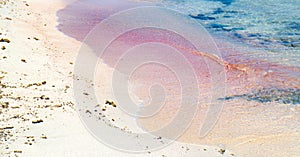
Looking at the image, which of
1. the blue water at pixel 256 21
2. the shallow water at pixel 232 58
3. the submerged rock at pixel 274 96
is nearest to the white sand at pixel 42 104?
the shallow water at pixel 232 58

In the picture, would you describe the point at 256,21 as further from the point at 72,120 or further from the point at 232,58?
the point at 72,120

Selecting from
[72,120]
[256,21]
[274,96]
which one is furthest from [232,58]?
[72,120]

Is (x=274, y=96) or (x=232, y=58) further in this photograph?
(x=232, y=58)

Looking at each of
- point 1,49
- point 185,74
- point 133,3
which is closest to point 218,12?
point 133,3

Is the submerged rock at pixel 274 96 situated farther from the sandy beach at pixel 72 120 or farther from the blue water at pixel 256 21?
the blue water at pixel 256 21

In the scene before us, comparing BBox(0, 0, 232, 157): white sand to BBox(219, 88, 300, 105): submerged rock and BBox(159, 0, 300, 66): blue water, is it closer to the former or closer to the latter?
BBox(219, 88, 300, 105): submerged rock

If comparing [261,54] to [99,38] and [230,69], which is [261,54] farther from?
[99,38]
